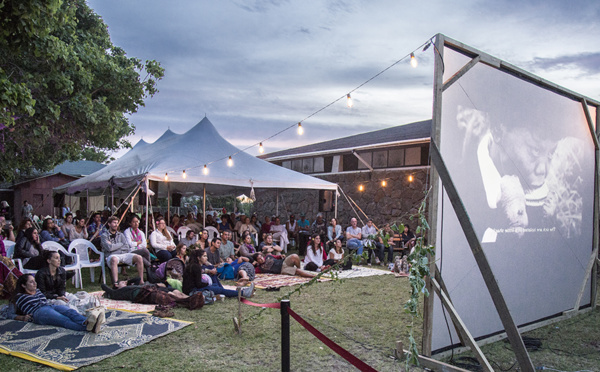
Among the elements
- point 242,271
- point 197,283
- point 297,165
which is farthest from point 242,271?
point 297,165

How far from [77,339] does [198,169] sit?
6538mm

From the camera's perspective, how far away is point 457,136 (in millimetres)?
3965

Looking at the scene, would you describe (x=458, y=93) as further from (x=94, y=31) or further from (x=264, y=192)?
(x=264, y=192)

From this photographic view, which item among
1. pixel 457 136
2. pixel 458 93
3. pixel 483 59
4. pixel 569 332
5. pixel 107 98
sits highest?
pixel 107 98

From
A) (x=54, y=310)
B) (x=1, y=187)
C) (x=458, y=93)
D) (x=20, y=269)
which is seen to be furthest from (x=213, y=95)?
(x=1, y=187)

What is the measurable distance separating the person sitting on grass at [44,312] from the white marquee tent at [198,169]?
447 cm

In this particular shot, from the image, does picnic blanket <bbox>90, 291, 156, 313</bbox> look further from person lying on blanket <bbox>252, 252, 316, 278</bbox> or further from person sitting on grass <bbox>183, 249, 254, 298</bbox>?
person lying on blanket <bbox>252, 252, 316, 278</bbox>

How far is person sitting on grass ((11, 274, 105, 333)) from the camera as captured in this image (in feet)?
14.4

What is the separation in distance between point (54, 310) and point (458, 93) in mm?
4853

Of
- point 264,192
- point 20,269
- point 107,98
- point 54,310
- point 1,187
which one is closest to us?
Answer: point 54,310

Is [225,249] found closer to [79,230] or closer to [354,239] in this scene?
[79,230]

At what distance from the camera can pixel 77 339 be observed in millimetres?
4172

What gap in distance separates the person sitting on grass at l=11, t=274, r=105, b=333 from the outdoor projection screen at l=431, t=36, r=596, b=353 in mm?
3390

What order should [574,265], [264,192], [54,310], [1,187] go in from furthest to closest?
1. [1,187]
2. [264,192]
3. [574,265]
4. [54,310]
